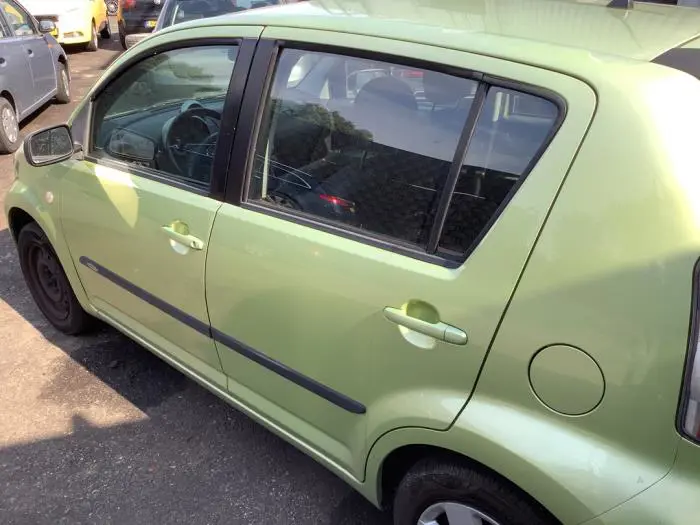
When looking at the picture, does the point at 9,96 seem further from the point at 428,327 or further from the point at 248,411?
the point at 428,327

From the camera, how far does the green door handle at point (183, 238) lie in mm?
1978

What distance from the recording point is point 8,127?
597 cm

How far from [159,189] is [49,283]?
58.4 inches

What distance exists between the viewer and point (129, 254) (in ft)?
7.61

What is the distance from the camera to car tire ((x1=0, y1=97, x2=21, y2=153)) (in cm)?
586

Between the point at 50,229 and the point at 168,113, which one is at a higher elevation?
the point at 168,113

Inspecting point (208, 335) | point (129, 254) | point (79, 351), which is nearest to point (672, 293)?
point (208, 335)

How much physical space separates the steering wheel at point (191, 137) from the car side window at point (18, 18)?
217 inches

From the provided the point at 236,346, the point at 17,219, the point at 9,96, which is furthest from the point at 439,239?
the point at 9,96

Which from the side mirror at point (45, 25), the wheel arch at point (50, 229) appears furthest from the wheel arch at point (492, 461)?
the side mirror at point (45, 25)

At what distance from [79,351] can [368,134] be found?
2.16 metres

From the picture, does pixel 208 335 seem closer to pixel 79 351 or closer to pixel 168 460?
pixel 168 460

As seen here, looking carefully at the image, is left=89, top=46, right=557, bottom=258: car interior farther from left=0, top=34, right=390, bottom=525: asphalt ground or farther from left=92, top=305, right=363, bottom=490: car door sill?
left=0, top=34, right=390, bottom=525: asphalt ground

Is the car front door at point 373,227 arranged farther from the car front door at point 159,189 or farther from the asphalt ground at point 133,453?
the asphalt ground at point 133,453
